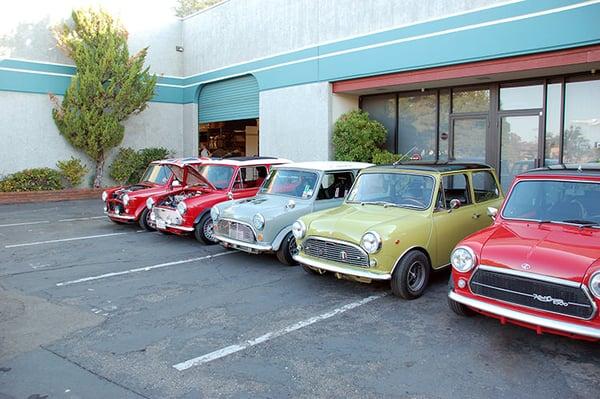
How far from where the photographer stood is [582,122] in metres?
10.8

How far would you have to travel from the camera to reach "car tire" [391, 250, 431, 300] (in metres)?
5.88

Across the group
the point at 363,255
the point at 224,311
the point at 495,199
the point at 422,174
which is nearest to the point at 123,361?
the point at 224,311

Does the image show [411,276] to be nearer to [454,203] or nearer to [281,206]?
[454,203]

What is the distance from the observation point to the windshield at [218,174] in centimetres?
1006

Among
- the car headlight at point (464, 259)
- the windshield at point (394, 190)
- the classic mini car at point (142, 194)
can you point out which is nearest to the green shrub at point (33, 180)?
the classic mini car at point (142, 194)

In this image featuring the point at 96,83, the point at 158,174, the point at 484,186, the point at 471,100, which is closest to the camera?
the point at 484,186

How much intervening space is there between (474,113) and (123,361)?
10.6 m

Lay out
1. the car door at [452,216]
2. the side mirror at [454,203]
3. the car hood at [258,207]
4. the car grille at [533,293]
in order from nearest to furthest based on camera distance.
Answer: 1. the car grille at [533,293]
2. the car door at [452,216]
3. the side mirror at [454,203]
4. the car hood at [258,207]

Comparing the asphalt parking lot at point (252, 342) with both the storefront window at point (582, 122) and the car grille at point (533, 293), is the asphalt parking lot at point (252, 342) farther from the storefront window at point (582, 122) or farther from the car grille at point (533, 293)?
the storefront window at point (582, 122)

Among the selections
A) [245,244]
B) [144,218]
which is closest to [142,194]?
[144,218]

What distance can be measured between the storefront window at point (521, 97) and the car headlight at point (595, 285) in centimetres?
836

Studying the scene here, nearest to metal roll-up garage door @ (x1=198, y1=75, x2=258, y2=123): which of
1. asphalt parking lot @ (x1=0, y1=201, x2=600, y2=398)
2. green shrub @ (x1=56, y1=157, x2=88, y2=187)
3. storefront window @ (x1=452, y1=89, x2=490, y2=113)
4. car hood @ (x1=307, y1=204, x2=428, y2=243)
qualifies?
green shrub @ (x1=56, y1=157, x2=88, y2=187)

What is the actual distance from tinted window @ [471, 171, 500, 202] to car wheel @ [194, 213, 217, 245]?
184 inches

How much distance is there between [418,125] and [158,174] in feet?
22.9
